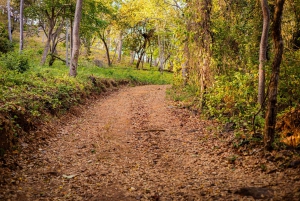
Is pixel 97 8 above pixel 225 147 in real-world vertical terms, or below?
above


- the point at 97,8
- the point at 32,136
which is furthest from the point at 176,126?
the point at 97,8

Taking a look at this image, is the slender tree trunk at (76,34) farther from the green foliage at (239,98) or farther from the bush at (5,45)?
the green foliage at (239,98)

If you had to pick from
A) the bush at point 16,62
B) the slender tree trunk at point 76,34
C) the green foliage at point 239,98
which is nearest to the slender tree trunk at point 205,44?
the green foliage at point 239,98

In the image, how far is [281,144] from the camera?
17.8 ft

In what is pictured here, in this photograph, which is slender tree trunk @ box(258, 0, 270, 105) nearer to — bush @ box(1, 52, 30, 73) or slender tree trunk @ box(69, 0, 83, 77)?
bush @ box(1, 52, 30, 73)

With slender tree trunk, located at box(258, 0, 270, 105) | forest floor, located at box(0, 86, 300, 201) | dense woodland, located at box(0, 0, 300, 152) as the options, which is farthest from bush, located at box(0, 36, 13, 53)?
slender tree trunk, located at box(258, 0, 270, 105)

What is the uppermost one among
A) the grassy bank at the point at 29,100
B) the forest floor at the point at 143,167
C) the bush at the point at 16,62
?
the bush at the point at 16,62

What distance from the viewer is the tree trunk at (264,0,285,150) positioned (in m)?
5.07

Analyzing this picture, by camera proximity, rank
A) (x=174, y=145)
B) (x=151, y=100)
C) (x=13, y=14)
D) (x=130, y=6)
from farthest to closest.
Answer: (x=13, y=14) < (x=130, y=6) < (x=151, y=100) < (x=174, y=145)

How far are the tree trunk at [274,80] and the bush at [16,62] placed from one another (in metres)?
10.7

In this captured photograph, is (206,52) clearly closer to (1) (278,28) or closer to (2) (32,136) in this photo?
(1) (278,28)

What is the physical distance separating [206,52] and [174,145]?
462cm

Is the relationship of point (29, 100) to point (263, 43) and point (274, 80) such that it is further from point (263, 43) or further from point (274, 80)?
point (263, 43)

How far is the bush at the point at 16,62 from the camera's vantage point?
1191cm
